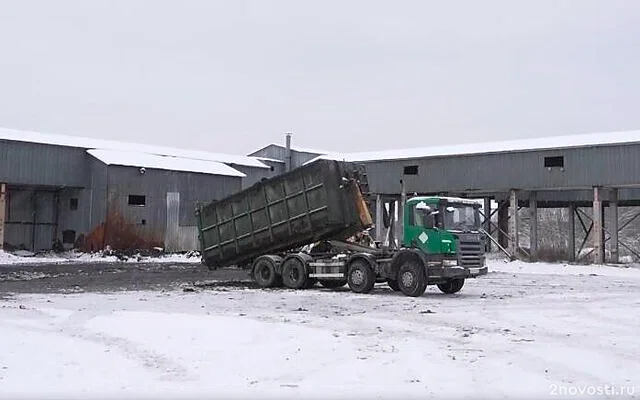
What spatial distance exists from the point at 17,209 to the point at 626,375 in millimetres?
41267

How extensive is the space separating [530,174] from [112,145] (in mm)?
27803

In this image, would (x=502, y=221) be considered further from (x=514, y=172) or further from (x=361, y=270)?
(x=361, y=270)

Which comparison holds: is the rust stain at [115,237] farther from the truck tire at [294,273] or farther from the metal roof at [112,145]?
the truck tire at [294,273]

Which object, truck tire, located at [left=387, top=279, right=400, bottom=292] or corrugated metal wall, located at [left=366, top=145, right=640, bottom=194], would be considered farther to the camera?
corrugated metal wall, located at [left=366, top=145, right=640, bottom=194]

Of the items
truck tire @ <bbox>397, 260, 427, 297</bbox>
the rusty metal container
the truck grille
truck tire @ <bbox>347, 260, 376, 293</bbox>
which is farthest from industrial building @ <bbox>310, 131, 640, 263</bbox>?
truck tire @ <bbox>397, 260, 427, 297</bbox>

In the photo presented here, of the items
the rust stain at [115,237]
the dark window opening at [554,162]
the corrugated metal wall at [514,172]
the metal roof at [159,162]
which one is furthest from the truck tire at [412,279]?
the metal roof at [159,162]

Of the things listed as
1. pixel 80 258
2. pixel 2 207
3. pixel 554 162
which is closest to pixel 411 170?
pixel 554 162

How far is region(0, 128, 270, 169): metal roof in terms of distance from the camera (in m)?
40.3

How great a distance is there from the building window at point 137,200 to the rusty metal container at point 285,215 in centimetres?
1859

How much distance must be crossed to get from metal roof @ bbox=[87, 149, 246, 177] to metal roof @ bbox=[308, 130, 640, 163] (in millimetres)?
9567

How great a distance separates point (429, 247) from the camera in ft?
59.6

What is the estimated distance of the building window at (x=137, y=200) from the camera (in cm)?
4066

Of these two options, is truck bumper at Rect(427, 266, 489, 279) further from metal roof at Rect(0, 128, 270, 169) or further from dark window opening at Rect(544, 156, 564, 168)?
metal roof at Rect(0, 128, 270, 169)


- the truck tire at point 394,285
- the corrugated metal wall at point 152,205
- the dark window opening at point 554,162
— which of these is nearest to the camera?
the truck tire at point 394,285
